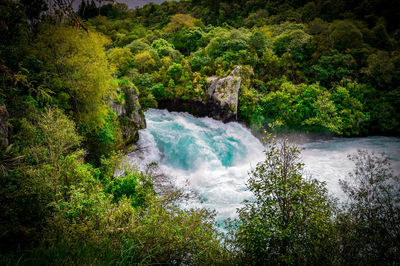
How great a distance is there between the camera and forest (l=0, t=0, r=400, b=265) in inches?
161

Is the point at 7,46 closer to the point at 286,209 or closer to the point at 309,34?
the point at 286,209

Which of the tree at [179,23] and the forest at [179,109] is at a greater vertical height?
the tree at [179,23]

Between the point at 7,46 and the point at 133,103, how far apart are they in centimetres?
717

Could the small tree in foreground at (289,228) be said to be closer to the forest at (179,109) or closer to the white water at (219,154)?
the forest at (179,109)

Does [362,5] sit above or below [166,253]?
above

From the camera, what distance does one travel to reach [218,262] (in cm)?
453

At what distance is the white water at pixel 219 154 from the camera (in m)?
12.0

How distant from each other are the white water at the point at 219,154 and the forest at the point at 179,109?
4.28 feet

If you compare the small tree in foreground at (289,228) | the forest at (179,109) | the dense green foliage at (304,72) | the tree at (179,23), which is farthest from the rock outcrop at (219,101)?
the tree at (179,23)

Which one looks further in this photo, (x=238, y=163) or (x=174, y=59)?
(x=174, y=59)

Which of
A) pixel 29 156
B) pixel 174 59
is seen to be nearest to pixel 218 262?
pixel 29 156

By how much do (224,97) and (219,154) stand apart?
20.2 ft

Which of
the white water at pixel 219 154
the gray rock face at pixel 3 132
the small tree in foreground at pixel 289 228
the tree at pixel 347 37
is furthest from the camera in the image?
the tree at pixel 347 37

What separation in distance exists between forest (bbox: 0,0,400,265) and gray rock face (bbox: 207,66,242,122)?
59cm
